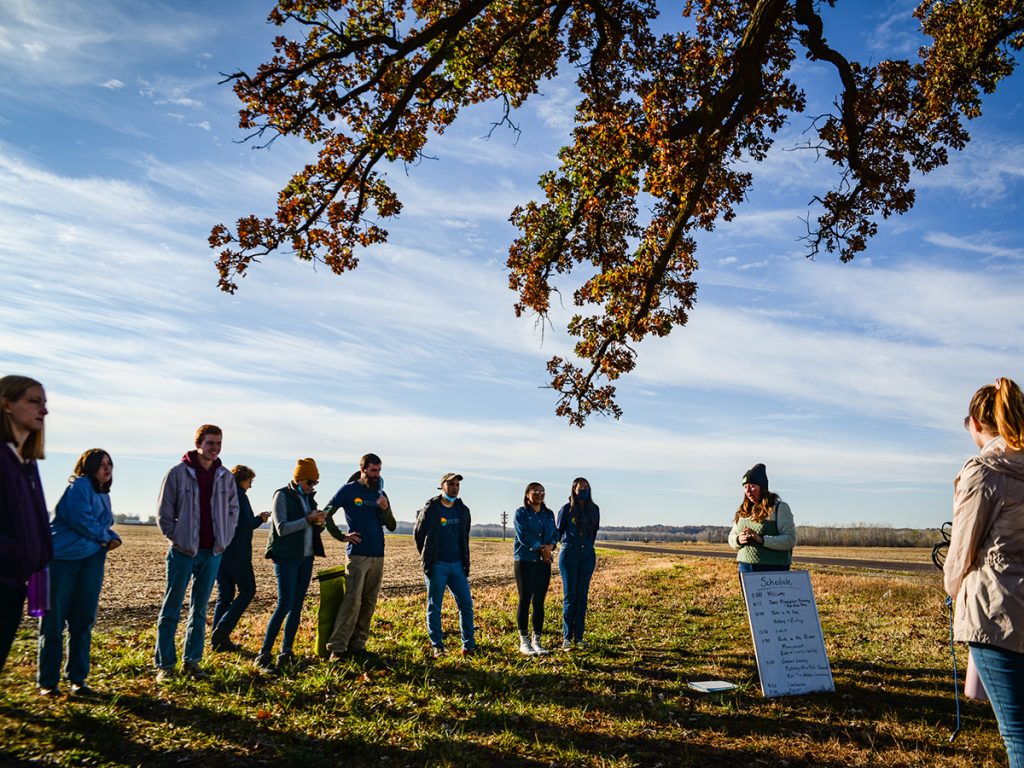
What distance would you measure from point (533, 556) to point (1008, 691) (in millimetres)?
7117

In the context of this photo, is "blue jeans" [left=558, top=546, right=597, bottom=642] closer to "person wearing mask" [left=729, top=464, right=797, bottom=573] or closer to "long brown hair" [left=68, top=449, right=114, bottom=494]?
"person wearing mask" [left=729, top=464, right=797, bottom=573]

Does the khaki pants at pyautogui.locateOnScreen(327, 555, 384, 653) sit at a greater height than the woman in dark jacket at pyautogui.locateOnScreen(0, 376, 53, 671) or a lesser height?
lesser

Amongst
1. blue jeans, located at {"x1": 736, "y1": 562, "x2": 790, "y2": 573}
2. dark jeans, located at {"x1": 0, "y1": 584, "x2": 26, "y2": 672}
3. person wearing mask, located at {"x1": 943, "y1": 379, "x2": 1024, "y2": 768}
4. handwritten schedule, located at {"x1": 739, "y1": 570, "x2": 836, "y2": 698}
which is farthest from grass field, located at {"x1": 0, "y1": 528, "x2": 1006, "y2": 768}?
person wearing mask, located at {"x1": 943, "y1": 379, "x2": 1024, "y2": 768}

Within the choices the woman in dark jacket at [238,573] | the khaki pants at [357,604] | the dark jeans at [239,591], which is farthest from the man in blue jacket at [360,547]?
the dark jeans at [239,591]

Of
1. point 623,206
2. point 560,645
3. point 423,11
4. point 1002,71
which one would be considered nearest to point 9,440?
point 560,645

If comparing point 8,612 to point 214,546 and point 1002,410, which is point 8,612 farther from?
point 1002,410

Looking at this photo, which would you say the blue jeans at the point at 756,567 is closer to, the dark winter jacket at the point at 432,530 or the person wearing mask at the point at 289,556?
the dark winter jacket at the point at 432,530

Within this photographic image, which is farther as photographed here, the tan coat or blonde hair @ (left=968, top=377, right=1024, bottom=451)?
blonde hair @ (left=968, top=377, right=1024, bottom=451)

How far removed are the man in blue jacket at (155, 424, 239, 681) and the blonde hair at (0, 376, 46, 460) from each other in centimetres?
295

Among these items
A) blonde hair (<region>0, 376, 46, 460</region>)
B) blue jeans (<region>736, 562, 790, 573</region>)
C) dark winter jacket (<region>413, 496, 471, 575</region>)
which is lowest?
blue jeans (<region>736, 562, 790, 573</region>)

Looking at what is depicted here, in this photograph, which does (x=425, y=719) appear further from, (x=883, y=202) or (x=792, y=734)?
(x=883, y=202)

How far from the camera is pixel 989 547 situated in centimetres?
366

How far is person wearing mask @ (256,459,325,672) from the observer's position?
8.18 meters

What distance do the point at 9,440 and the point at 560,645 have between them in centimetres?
838
